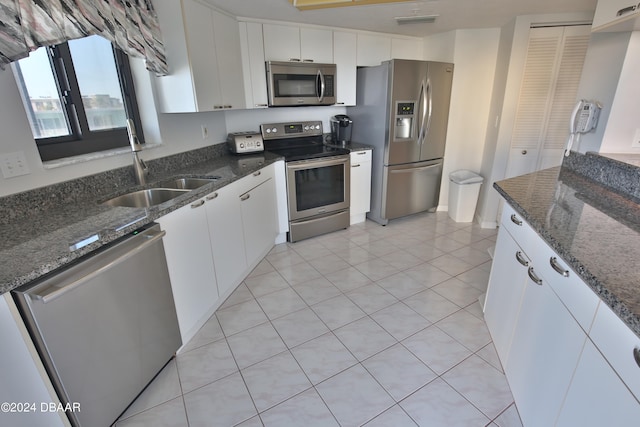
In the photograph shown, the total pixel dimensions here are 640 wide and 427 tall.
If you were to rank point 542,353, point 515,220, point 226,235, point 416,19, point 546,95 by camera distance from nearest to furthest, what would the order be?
point 542,353 < point 515,220 < point 226,235 < point 416,19 < point 546,95

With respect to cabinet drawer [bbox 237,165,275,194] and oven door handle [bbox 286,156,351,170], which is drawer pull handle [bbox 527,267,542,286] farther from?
oven door handle [bbox 286,156,351,170]

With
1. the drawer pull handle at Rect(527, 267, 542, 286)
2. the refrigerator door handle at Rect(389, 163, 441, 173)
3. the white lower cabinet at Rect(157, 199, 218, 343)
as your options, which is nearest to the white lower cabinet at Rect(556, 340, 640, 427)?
the drawer pull handle at Rect(527, 267, 542, 286)

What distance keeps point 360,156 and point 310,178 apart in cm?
66

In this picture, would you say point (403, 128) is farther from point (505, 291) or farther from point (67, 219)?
point (67, 219)

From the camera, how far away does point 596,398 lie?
2.80ft

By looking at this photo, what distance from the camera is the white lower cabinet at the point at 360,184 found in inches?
132

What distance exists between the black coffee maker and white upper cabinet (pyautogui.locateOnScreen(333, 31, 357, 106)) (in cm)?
17

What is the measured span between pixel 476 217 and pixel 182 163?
3.23 meters

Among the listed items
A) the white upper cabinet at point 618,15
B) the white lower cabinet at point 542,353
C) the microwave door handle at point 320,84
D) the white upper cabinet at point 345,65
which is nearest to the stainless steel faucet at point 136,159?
the microwave door handle at point 320,84

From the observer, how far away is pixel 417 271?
2.62 m

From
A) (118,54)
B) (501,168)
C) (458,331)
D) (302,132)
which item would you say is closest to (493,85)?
(501,168)

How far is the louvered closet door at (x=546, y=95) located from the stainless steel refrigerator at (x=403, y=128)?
74cm

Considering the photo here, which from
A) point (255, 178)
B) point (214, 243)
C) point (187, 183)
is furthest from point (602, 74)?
point (187, 183)

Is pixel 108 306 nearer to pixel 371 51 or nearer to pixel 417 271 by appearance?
pixel 417 271
